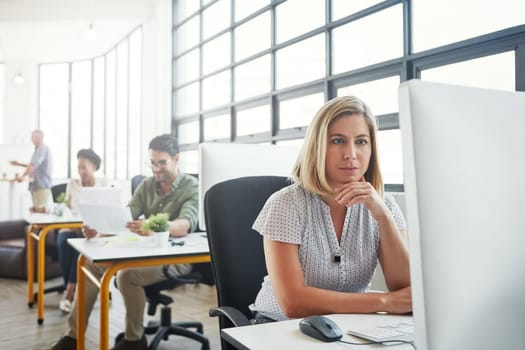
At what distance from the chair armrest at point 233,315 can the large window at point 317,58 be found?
630 mm

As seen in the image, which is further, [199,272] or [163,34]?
[163,34]

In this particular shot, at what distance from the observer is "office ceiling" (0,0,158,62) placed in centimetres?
620

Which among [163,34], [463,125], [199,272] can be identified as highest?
[163,34]

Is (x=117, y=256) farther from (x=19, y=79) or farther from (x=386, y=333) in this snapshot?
(x=19, y=79)

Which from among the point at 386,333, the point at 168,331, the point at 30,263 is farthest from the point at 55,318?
the point at 386,333

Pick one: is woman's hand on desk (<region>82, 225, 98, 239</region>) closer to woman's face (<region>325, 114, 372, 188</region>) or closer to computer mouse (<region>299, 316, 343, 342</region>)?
woman's face (<region>325, 114, 372, 188</region>)

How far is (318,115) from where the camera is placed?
53.5 inches

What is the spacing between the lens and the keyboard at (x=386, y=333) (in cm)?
94

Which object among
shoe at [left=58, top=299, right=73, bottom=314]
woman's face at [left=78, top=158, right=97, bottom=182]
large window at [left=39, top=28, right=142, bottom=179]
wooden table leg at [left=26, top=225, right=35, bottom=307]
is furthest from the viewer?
large window at [left=39, top=28, right=142, bottom=179]

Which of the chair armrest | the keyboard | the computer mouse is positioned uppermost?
the computer mouse

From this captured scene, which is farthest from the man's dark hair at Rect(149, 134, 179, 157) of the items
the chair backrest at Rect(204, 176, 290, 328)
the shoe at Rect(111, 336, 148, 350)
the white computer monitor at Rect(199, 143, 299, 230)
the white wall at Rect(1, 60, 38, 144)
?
the white wall at Rect(1, 60, 38, 144)

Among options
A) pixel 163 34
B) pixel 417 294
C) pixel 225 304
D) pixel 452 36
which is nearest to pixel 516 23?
pixel 452 36

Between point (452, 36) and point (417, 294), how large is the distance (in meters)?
2.26

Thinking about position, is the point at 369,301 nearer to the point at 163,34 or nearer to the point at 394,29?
the point at 394,29
